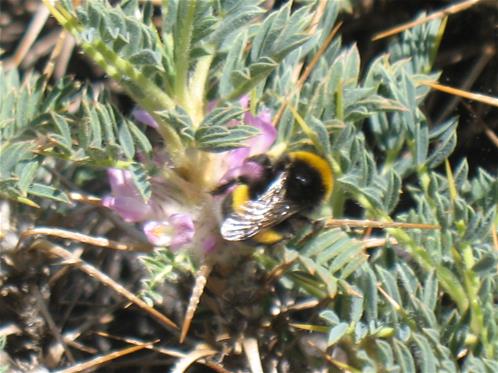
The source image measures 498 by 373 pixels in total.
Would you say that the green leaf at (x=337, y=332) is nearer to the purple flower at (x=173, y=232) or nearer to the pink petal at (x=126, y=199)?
the purple flower at (x=173, y=232)

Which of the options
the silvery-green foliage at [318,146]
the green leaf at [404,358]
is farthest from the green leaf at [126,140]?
the green leaf at [404,358]

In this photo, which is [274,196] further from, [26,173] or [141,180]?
[26,173]

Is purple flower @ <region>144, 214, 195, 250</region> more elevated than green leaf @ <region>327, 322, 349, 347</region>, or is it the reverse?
purple flower @ <region>144, 214, 195, 250</region>

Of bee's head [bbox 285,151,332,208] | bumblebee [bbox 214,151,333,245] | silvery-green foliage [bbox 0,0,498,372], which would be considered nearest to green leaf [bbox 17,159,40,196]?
silvery-green foliage [bbox 0,0,498,372]

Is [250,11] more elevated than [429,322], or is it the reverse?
[250,11]

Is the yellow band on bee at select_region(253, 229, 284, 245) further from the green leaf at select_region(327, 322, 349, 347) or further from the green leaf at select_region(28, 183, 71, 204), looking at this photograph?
the green leaf at select_region(28, 183, 71, 204)

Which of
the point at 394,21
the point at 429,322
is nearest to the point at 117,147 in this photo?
the point at 429,322

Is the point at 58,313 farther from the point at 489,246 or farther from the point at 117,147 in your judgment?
the point at 489,246

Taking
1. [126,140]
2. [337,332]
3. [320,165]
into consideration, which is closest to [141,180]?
[126,140]
